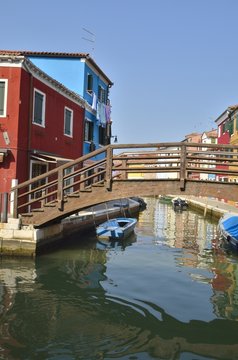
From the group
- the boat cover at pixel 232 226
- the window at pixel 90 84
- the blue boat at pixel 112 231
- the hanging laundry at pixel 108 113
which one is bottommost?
the blue boat at pixel 112 231

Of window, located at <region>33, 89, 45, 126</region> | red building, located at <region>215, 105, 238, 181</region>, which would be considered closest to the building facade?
window, located at <region>33, 89, 45, 126</region>

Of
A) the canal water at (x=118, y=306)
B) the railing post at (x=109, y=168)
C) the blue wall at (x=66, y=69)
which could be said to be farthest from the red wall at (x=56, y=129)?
the railing post at (x=109, y=168)

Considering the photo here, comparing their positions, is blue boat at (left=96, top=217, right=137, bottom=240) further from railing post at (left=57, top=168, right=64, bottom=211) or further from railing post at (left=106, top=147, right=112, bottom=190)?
railing post at (left=106, top=147, right=112, bottom=190)

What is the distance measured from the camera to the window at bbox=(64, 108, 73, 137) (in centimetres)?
2067

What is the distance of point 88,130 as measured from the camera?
85.1 feet

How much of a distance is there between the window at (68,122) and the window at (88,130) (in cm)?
374

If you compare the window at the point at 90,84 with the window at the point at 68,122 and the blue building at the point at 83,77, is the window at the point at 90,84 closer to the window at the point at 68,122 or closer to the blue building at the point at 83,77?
the blue building at the point at 83,77

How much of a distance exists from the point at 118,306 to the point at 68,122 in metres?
13.3

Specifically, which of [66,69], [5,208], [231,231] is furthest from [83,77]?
[5,208]

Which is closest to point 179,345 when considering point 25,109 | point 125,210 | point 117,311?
point 117,311

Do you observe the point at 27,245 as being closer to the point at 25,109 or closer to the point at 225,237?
the point at 25,109

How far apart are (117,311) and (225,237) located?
10511 millimetres

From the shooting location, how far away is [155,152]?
12430 millimetres

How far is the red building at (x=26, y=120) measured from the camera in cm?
1525
